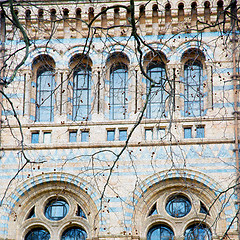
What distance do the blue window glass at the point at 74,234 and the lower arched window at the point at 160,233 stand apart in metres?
1.82

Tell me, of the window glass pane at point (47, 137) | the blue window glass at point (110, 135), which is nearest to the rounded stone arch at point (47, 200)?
the window glass pane at point (47, 137)

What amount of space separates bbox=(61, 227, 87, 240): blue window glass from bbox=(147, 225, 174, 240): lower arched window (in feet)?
5.97

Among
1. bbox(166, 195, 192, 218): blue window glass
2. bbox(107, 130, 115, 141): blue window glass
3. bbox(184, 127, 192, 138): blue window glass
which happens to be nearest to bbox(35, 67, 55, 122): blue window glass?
bbox(107, 130, 115, 141): blue window glass

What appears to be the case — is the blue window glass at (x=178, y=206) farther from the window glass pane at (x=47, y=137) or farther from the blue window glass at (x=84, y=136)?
the window glass pane at (x=47, y=137)

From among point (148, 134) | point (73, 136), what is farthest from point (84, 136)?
point (148, 134)

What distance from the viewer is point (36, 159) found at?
62.4 ft

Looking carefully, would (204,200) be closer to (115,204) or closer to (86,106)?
(115,204)

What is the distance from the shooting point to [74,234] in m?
19.0

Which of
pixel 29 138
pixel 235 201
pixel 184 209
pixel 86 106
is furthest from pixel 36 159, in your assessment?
pixel 235 201

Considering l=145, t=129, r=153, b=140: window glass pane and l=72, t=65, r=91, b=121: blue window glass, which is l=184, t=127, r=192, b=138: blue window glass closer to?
l=145, t=129, r=153, b=140: window glass pane

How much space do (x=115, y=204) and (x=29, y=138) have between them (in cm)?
318

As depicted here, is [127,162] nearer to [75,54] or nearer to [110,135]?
[110,135]

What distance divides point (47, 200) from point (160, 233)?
3.29m

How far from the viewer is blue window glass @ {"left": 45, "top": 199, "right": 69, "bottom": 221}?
62.9ft
